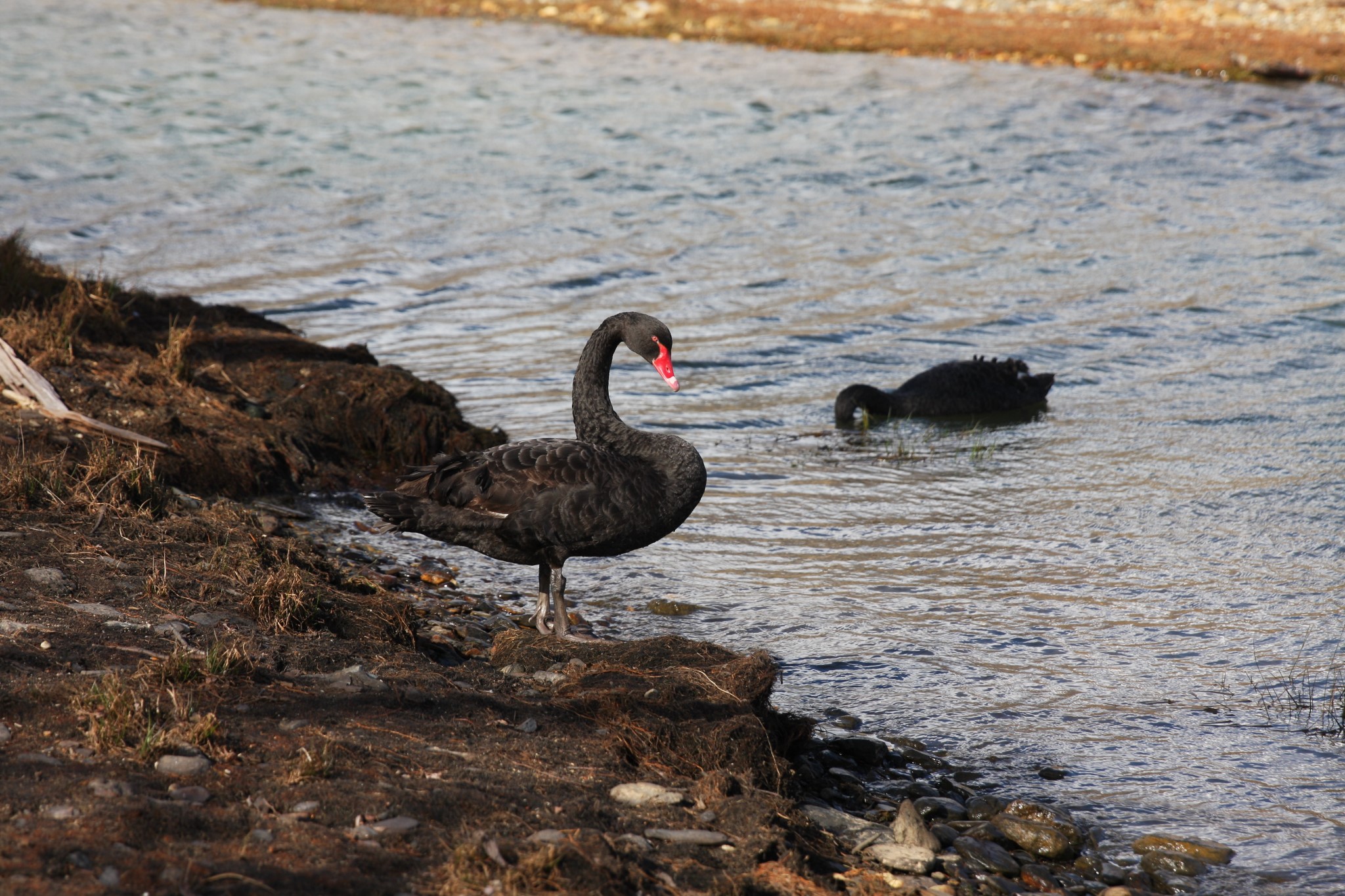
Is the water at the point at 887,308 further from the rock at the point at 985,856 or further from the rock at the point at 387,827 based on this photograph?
the rock at the point at 387,827

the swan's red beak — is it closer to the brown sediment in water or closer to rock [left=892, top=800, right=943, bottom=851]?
rock [left=892, top=800, right=943, bottom=851]

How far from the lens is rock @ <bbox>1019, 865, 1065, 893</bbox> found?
463 centimetres

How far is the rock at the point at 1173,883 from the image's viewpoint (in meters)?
4.72

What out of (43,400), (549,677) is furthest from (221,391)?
(549,677)

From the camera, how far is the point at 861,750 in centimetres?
552

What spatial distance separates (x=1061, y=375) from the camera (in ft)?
41.3

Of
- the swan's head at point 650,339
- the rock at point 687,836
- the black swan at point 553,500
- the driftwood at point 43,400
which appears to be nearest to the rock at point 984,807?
the rock at point 687,836

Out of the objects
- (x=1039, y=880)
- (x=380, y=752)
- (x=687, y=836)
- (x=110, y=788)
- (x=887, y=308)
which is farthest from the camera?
(x=887, y=308)

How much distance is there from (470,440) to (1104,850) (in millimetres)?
5745

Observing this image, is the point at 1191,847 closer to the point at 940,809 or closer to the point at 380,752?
the point at 940,809

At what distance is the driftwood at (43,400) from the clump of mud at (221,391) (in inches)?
5.9

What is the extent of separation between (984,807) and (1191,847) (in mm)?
809

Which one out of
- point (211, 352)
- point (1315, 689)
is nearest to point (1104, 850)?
point (1315, 689)

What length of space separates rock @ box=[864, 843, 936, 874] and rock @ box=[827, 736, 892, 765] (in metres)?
0.87
